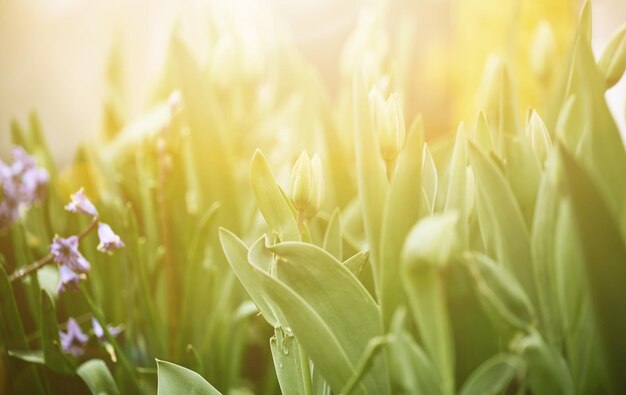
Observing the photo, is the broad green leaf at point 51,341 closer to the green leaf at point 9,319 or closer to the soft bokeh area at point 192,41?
the green leaf at point 9,319

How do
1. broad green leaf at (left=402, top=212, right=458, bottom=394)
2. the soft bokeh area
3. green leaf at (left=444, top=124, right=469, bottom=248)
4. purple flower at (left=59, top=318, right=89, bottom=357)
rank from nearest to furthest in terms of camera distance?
1. broad green leaf at (left=402, top=212, right=458, bottom=394)
2. green leaf at (left=444, top=124, right=469, bottom=248)
3. purple flower at (left=59, top=318, right=89, bottom=357)
4. the soft bokeh area

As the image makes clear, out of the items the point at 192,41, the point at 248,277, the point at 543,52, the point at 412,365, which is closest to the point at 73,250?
the point at 248,277

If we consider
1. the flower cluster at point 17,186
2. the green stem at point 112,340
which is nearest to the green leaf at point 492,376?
the green stem at point 112,340

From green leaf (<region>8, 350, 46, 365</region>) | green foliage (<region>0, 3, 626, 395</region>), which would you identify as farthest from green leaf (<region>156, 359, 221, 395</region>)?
green leaf (<region>8, 350, 46, 365</region>)

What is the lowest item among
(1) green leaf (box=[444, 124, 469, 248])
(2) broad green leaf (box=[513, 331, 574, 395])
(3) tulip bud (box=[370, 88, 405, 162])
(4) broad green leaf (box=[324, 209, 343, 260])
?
(2) broad green leaf (box=[513, 331, 574, 395])

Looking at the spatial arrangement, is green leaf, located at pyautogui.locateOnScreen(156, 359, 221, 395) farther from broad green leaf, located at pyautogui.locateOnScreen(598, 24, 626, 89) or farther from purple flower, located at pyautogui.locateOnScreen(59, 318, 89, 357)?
broad green leaf, located at pyautogui.locateOnScreen(598, 24, 626, 89)

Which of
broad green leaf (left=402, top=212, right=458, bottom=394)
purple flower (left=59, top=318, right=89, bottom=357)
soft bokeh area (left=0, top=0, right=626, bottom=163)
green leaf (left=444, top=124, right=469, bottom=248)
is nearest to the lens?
broad green leaf (left=402, top=212, right=458, bottom=394)

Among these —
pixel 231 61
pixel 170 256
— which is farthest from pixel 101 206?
pixel 231 61
